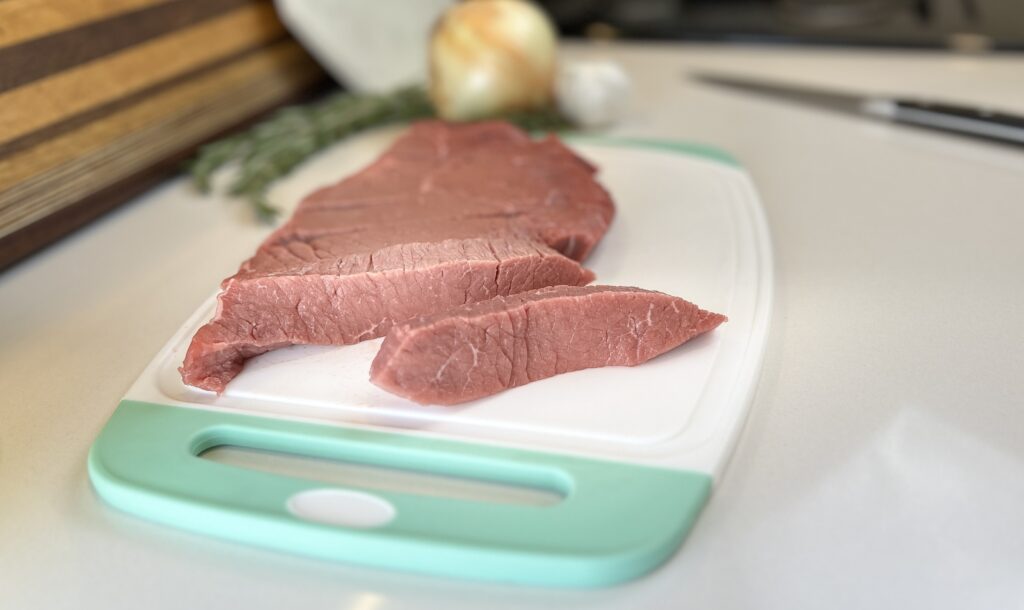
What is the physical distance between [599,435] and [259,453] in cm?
51

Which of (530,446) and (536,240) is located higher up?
(536,240)

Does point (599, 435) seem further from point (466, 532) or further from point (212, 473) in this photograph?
point (212, 473)

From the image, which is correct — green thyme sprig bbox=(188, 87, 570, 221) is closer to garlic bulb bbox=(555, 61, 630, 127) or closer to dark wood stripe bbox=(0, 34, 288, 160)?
garlic bulb bbox=(555, 61, 630, 127)

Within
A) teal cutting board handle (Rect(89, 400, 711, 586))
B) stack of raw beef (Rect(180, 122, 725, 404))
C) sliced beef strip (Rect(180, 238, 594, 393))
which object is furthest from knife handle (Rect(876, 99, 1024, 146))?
teal cutting board handle (Rect(89, 400, 711, 586))

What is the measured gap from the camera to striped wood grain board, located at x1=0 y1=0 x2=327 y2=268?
1.91m

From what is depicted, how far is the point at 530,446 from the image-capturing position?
1294mm

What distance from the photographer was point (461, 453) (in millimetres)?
1281

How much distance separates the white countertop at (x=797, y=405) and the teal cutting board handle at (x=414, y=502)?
0.08 ft

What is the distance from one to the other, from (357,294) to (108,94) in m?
1.01

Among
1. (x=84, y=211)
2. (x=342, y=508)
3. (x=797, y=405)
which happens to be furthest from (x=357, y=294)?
(x=84, y=211)

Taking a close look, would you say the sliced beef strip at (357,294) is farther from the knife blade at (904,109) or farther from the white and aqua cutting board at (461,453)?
the knife blade at (904,109)

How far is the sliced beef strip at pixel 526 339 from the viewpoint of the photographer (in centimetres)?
136

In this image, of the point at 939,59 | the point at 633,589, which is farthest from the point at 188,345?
the point at 939,59

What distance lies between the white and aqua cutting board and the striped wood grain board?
603 millimetres
